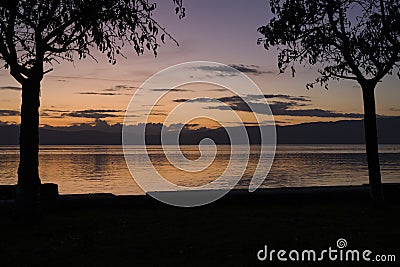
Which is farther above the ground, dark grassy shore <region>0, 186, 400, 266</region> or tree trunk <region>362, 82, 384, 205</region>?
tree trunk <region>362, 82, 384, 205</region>

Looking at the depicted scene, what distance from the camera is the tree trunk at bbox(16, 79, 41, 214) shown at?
15625 mm

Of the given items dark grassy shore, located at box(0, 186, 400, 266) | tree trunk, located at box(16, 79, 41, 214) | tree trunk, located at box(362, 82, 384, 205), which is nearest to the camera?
dark grassy shore, located at box(0, 186, 400, 266)

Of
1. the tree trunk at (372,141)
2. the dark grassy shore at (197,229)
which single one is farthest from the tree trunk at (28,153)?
the tree trunk at (372,141)

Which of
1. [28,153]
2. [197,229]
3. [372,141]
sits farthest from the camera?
[372,141]

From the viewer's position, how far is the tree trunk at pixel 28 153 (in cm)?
1562

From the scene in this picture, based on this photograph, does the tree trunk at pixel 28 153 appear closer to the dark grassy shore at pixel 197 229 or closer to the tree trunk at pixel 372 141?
the dark grassy shore at pixel 197 229

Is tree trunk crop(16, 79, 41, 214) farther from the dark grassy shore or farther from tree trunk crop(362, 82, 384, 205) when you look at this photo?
tree trunk crop(362, 82, 384, 205)

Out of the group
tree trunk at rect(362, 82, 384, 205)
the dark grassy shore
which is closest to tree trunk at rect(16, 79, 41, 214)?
the dark grassy shore

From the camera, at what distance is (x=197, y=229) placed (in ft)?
48.6

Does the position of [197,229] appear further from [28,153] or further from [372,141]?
[372,141]

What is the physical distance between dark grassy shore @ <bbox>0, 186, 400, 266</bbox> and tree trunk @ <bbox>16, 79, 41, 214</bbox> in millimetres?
722

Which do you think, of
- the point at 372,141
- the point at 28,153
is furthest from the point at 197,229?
the point at 372,141

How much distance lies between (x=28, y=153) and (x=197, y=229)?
547 cm

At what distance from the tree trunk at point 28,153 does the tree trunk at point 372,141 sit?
11729 millimetres
